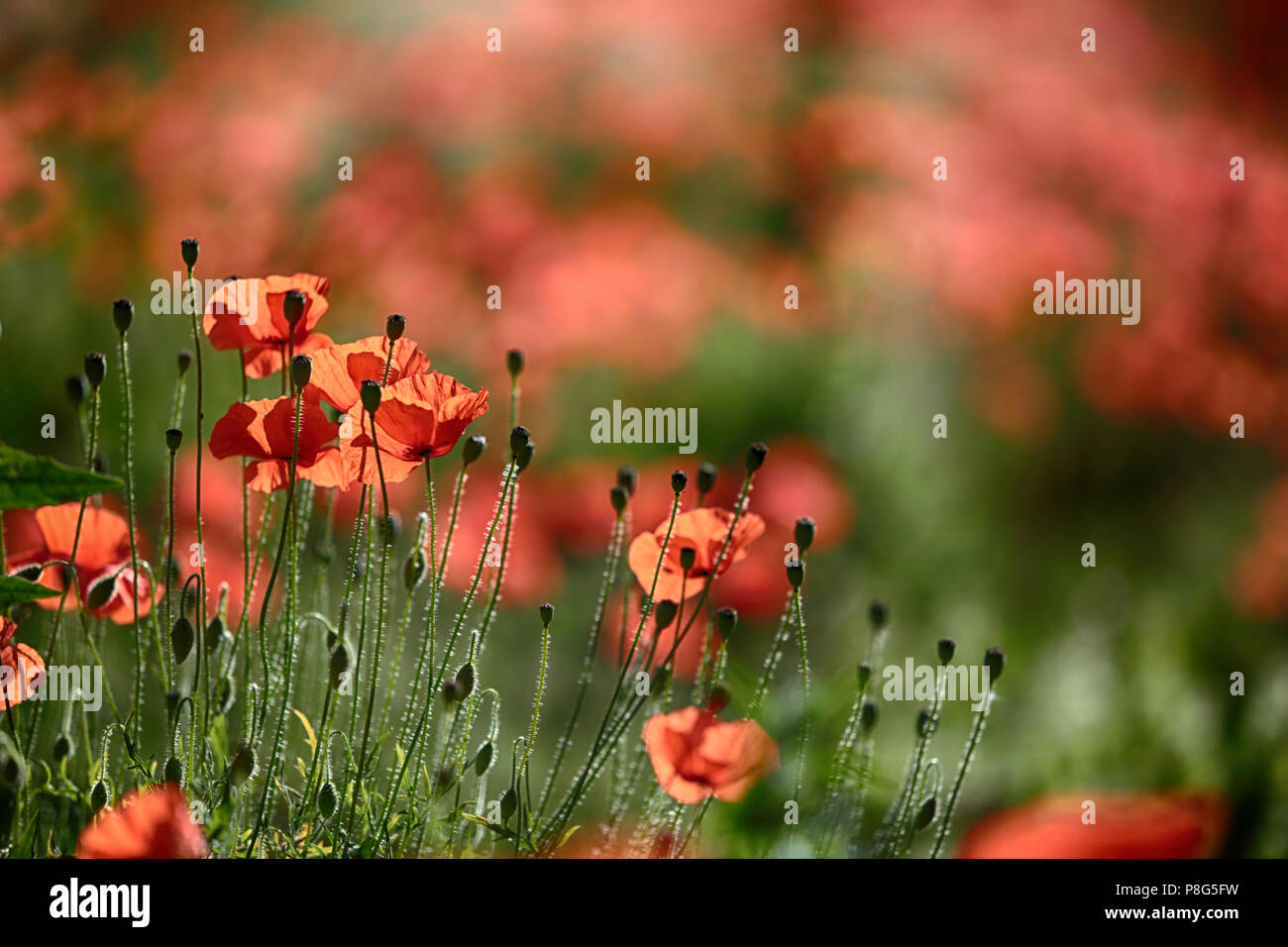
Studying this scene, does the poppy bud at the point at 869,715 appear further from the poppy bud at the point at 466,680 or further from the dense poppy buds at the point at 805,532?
the poppy bud at the point at 466,680

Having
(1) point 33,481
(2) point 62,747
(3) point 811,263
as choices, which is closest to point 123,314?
(1) point 33,481

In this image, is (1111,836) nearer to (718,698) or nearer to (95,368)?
(718,698)

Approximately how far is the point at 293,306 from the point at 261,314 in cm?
5

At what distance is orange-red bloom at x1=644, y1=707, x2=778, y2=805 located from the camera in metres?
0.60

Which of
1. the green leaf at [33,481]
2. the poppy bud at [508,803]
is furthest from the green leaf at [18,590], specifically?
the poppy bud at [508,803]

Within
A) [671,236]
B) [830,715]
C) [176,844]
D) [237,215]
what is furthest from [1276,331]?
[176,844]

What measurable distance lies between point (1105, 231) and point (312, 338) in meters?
2.57

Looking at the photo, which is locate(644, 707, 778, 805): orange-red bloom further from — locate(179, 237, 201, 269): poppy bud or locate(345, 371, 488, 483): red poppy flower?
locate(179, 237, 201, 269): poppy bud

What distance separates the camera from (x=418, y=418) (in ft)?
2.09

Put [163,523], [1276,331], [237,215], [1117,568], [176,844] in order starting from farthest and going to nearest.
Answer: [1276,331] → [237,215] → [1117,568] → [163,523] → [176,844]

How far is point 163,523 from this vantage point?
694mm

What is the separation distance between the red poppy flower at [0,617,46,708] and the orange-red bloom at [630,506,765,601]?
13.2 inches

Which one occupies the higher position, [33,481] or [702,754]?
[33,481]
